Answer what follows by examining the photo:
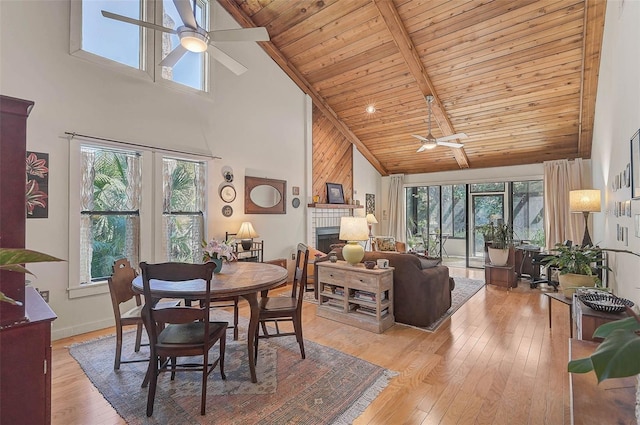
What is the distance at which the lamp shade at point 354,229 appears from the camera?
135 inches

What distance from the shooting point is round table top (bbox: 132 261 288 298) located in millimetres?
2047

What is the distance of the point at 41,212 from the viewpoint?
3.06 metres

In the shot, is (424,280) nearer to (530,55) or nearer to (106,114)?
(530,55)

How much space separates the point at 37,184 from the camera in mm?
3025

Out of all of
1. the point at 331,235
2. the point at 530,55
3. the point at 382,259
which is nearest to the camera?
the point at 382,259

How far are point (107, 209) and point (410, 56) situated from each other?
15.3ft

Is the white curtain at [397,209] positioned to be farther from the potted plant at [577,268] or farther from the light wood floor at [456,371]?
the potted plant at [577,268]

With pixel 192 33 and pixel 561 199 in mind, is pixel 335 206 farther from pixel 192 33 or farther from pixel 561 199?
pixel 192 33

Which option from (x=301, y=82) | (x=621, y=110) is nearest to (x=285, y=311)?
(x=621, y=110)

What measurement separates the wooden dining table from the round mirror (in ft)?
8.38

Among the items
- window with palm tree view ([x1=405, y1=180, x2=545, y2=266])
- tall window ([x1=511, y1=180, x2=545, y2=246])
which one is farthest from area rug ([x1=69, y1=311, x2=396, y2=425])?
tall window ([x1=511, y1=180, x2=545, y2=246])

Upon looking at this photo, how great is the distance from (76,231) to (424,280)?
385cm

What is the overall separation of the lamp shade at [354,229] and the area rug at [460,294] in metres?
1.21

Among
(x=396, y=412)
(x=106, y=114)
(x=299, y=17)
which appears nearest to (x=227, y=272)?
(x=396, y=412)
